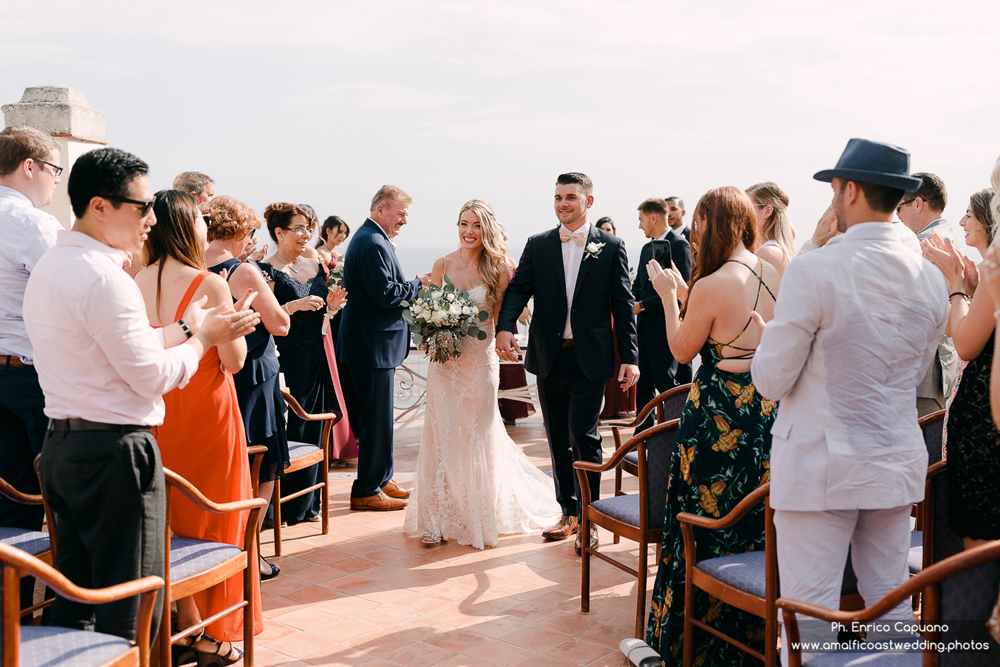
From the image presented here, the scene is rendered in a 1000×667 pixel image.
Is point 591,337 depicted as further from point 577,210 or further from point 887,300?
point 887,300

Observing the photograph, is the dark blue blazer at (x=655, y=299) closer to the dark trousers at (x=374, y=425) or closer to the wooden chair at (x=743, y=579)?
the dark trousers at (x=374, y=425)

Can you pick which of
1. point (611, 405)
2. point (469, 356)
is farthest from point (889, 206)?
point (611, 405)

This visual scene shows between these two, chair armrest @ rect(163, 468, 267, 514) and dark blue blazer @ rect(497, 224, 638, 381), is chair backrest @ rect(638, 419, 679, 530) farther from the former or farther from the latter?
chair armrest @ rect(163, 468, 267, 514)

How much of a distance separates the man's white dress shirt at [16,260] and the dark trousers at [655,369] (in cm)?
499

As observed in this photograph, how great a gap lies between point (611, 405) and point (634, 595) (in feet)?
15.4

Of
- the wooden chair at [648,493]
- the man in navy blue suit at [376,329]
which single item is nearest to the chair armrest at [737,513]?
the wooden chair at [648,493]

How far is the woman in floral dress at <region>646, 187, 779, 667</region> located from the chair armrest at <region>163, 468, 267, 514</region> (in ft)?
5.44

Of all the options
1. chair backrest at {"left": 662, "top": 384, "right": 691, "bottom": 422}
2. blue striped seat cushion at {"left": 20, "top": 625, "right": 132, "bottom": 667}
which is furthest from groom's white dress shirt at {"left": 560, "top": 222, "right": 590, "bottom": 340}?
blue striped seat cushion at {"left": 20, "top": 625, "right": 132, "bottom": 667}

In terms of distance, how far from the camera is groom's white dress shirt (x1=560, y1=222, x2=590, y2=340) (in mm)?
4656

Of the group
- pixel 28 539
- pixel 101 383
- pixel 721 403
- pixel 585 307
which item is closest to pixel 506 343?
pixel 585 307

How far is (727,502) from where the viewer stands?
2.92 metres

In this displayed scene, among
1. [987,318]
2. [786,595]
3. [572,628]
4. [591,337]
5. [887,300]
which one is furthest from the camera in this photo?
[591,337]

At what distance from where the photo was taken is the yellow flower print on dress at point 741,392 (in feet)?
9.53

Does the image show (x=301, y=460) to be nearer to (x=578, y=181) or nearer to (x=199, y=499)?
(x=199, y=499)
